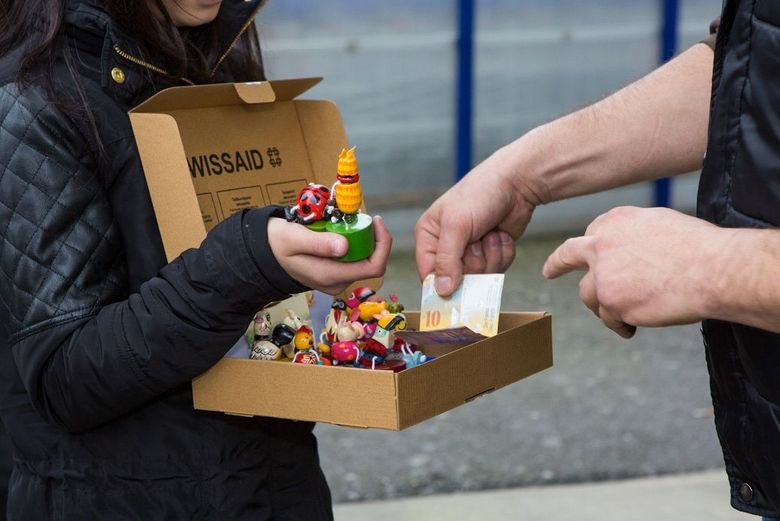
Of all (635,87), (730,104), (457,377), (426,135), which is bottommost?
(426,135)

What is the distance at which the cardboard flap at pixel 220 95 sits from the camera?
184 cm

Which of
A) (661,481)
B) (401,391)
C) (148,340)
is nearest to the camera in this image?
(401,391)

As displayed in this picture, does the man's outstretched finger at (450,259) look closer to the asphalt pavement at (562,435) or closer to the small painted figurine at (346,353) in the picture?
the small painted figurine at (346,353)

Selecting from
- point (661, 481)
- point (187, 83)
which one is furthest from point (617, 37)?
point (187, 83)

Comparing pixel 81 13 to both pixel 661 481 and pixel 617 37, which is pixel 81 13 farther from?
pixel 617 37

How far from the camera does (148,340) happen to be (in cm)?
178

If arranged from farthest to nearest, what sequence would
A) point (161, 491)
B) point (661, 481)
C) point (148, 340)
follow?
1. point (661, 481)
2. point (161, 491)
3. point (148, 340)

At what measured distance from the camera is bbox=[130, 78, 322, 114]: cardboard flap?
1.84 meters

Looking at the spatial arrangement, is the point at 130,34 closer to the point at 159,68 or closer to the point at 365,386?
the point at 159,68

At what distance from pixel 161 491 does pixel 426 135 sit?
5.30 metres

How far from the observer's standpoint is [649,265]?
1646 mm

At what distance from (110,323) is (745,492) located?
102cm

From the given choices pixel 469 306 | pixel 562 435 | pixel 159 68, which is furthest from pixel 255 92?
pixel 562 435

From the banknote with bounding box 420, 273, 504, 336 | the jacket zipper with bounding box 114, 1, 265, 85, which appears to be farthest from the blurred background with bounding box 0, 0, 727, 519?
the jacket zipper with bounding box 114, 1, 265, 85
